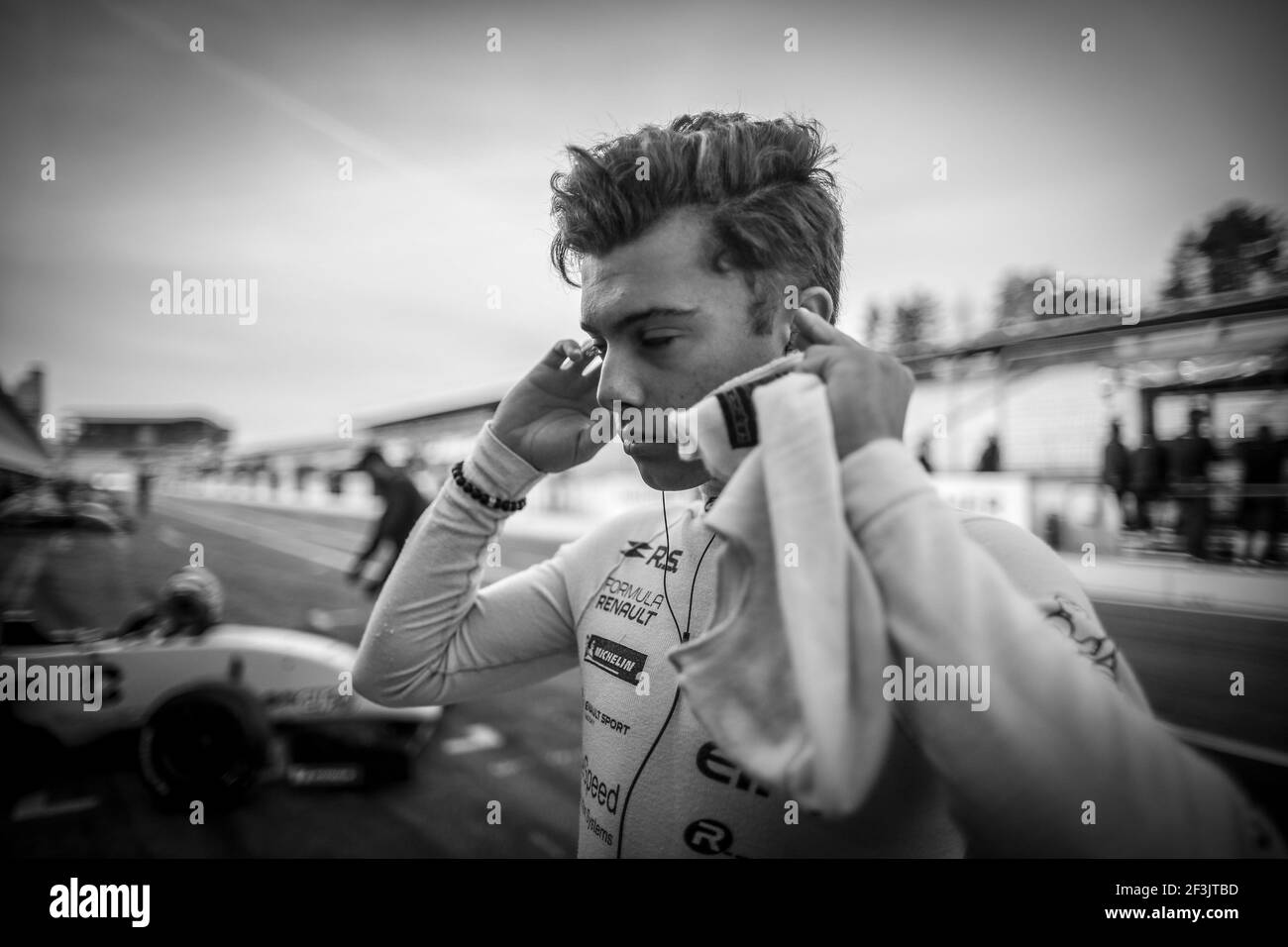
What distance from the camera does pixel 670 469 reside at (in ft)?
3.38

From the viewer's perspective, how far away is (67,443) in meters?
4.56

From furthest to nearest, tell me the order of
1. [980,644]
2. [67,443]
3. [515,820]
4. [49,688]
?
[67,443], [49,688], [515,820], [980,644]

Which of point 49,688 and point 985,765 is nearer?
point 985,765

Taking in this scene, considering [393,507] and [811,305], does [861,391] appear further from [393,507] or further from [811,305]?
[393,507]

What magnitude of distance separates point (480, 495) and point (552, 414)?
21 centimetres

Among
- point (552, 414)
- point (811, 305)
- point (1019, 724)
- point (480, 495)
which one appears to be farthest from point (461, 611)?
point (1019, 724)

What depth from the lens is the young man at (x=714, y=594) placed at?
0.59 m

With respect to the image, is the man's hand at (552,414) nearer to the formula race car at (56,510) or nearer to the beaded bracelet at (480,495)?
the beaded bracelet at (480,495)

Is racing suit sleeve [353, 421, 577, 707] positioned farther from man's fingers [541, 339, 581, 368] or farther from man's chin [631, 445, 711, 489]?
man's chin [631, 445, 711, 489]

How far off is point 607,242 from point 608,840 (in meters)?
0.99

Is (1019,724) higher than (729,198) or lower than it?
lower

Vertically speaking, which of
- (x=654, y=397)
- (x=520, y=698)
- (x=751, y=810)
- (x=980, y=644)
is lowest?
(x=520, y=698)
